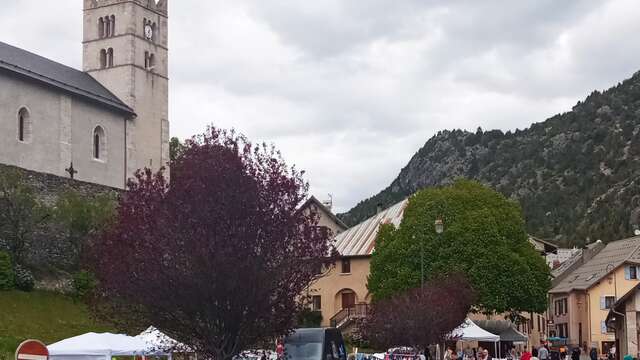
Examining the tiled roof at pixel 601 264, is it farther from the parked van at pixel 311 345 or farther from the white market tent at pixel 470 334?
the parked van at pixel 311 345

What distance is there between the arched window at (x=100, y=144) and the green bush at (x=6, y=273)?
30.6 metres

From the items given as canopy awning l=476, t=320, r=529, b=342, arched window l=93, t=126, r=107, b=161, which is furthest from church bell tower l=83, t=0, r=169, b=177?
canopy awning l=476, t=320, r=529, b=342

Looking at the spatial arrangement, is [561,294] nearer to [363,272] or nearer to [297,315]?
[363,272]

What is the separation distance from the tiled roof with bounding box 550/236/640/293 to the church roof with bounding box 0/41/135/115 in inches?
1526

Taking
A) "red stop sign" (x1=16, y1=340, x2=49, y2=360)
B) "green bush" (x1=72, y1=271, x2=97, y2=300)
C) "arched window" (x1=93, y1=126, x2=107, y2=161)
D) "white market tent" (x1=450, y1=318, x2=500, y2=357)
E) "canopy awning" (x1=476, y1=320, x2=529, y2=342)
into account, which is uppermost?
"arched window" (x1=93, y1=126, x2=107, y2=161)

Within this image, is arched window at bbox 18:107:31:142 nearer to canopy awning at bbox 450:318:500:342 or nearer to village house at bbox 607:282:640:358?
canopy awning at bbox 450:318:500:342

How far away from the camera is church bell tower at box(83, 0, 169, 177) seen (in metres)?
84.2

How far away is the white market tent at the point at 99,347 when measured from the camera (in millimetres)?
27672

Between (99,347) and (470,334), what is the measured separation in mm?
22426


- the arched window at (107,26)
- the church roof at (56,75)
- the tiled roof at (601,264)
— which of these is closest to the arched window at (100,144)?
the church roof at (56,75)

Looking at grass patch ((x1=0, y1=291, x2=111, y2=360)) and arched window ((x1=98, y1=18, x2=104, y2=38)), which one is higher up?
arched window ((x1=98, y1=18, x2=104, y2=38))

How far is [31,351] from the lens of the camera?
1179 cm

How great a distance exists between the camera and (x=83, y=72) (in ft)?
280

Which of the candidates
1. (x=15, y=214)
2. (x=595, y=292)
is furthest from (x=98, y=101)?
(x=595, y=292)
